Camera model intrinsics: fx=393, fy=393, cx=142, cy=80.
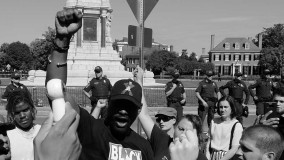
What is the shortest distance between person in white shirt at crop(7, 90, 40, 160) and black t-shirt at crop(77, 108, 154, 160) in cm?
152

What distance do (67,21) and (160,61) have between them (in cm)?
9571

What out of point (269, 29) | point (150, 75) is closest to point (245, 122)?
point (150, 75)

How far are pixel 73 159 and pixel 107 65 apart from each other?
3161 cm

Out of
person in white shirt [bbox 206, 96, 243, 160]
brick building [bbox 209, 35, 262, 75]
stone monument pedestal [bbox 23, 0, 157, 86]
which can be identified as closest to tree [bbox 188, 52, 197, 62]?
brick building [bbox 209, 35, 262, 75]

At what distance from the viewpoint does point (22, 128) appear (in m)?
4.05

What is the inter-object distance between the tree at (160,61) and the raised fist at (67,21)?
9447 cm

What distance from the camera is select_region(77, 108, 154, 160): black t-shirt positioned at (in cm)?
240

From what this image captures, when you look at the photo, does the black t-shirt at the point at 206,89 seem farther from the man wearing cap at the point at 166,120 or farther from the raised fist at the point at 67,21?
the raised fist at the point at 67,21

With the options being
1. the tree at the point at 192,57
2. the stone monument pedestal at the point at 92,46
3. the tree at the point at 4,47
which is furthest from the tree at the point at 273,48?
the tree at the point at 4,47

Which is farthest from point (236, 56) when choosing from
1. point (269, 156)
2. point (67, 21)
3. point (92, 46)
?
point (67, 21)

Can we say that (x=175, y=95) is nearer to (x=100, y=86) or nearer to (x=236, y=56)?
(x=100, y=86)

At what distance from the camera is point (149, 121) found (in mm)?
3488

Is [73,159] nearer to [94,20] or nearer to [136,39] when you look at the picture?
[136,39]

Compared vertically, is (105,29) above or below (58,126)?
above
